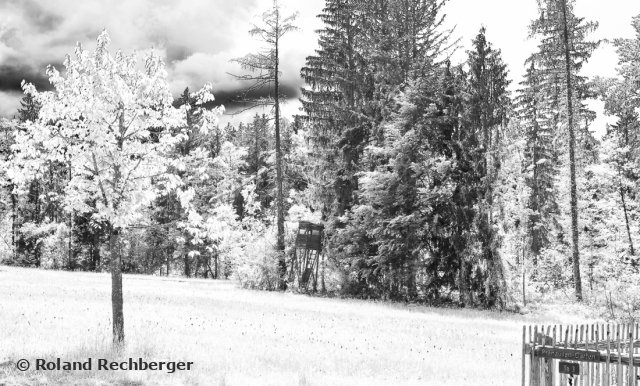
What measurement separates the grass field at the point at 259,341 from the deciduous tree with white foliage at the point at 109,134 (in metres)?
1.98

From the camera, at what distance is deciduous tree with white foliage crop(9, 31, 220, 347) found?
38.5 ft

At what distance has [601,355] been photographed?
8992mm

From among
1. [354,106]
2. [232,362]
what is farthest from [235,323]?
[354,106]

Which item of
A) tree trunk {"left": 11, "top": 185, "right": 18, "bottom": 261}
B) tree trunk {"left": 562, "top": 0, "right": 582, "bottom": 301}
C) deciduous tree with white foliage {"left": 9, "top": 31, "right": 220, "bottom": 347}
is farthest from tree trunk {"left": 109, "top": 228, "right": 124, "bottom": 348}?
tree trunk {"left": 11, "top": 185, "right": 18, "bottom": 261}

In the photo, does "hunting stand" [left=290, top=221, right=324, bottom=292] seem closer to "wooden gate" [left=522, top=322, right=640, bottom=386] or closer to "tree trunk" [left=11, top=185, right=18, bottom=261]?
"wooden gate" [left=522, top=322, right=640, bottom=386]

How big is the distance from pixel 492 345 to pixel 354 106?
20.8 metres

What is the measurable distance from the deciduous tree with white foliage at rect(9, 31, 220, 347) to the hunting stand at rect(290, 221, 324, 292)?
18.8 metres

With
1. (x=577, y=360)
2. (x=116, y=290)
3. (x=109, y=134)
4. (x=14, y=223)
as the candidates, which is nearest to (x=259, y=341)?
(x=116, y=290)

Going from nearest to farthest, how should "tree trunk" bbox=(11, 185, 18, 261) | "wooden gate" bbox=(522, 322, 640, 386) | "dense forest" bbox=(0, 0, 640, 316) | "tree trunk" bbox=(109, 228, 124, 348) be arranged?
"wooden gate" bbox=(522, 322, 640, 386) → "tree trunk" bbox=(109, 228, 124, 348) → "dense forest" bbox=(0, 0, 640, 316) → "tree trunk" bbox=(11, 185, 18, 261)

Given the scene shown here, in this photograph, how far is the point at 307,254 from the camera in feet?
106

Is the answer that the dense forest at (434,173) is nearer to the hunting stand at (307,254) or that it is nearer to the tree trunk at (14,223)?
the hunting stand at (307,254)

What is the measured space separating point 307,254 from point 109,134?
2108cm

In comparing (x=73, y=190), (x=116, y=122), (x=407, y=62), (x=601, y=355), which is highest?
(x=407, y=62)

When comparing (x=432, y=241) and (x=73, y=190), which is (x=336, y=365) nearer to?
(x=73, y=190)
